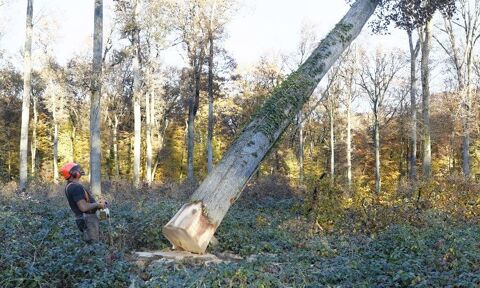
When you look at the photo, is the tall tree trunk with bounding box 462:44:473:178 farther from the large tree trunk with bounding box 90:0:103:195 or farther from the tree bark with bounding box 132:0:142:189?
the large tree trunk with bounding box 90:0:103:195

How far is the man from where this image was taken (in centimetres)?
640

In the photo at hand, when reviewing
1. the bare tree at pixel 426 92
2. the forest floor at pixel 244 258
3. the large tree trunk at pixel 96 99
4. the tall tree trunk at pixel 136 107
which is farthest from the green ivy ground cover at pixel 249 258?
the tall tree trunk at pixel 136 107

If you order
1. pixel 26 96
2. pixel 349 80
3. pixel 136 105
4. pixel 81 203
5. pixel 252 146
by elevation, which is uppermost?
pixel 349 80

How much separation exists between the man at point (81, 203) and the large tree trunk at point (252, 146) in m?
1.13

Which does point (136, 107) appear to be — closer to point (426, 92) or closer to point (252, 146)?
point (426, 92)

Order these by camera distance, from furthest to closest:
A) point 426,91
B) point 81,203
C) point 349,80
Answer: point 349,80 < point 426,91 < point 81,203

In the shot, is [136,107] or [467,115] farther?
[467,115]

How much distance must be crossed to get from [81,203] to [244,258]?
2.84m

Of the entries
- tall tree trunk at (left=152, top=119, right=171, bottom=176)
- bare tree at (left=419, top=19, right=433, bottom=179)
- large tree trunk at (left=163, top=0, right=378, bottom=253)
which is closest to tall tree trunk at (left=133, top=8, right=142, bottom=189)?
bare tree at (left=419, top=19, right=433, bottom=179)

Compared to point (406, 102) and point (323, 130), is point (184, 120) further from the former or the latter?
point (406, 102)

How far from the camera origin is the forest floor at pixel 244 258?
198 inches

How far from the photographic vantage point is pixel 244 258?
7.26 meters

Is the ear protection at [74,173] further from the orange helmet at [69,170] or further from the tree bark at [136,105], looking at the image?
the tree bark at [136,105]

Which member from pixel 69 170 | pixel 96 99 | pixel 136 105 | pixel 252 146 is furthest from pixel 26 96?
pixel 252 146
